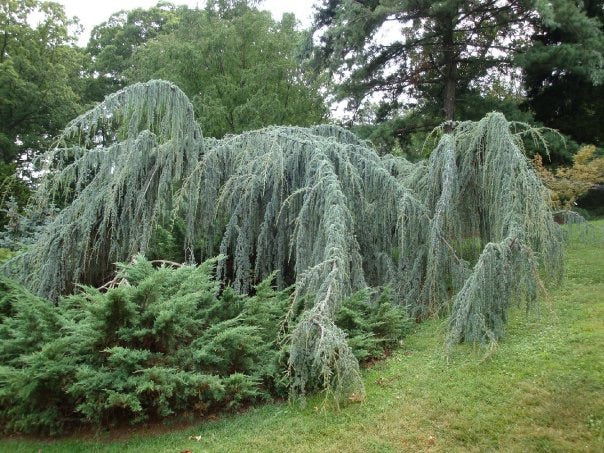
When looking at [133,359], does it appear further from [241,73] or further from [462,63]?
[462,63]

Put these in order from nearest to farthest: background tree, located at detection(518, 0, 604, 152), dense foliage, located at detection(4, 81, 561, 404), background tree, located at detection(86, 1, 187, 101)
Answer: dense foliage, located at detection(4, 81, 561, 404)
background tree, located at detection(518, 0, 604, 152)
background tree, located at detection(86, 1, 187, 101)

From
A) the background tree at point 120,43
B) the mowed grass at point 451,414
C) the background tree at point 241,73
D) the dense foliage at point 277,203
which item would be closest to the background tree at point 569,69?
the background tree at point 241,73

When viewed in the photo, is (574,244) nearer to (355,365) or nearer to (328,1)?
(355,365)

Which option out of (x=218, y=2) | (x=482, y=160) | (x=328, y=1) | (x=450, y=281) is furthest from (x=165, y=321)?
(x=218, y=2)

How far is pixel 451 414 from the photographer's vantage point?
149 inches

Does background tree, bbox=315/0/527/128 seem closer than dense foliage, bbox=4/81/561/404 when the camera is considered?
No

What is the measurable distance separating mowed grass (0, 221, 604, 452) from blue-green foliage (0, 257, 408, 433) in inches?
8.9

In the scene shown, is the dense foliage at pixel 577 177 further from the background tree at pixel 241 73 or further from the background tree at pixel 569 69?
the background tree at pixel 241 73

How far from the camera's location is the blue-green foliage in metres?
3.87

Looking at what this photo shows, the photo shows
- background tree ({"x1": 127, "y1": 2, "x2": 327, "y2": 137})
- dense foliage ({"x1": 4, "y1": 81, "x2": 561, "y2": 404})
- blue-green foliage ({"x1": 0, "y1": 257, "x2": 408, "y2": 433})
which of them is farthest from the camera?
background tree ({"x1": 127, "y1": 2, "x2": 327, "y2": 137})

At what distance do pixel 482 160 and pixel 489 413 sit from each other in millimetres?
3461

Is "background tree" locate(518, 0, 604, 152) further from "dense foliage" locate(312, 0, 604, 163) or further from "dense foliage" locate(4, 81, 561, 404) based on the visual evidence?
"dense foliage" locate(4, 81, 561, 404)

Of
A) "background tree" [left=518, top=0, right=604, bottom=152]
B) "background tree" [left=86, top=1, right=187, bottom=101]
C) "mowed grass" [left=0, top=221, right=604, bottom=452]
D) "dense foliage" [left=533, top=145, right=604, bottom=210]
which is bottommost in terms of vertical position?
"mowed grass" [left=0, top=221, right=604, bottom=452]

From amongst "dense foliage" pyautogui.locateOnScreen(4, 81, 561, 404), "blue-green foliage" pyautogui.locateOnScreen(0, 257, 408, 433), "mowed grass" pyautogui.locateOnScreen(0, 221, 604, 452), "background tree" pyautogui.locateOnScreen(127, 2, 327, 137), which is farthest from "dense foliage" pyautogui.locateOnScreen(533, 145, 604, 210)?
"blue-green foliage" pyautogui.locateOnScreen(0, 257, 408, 433)
